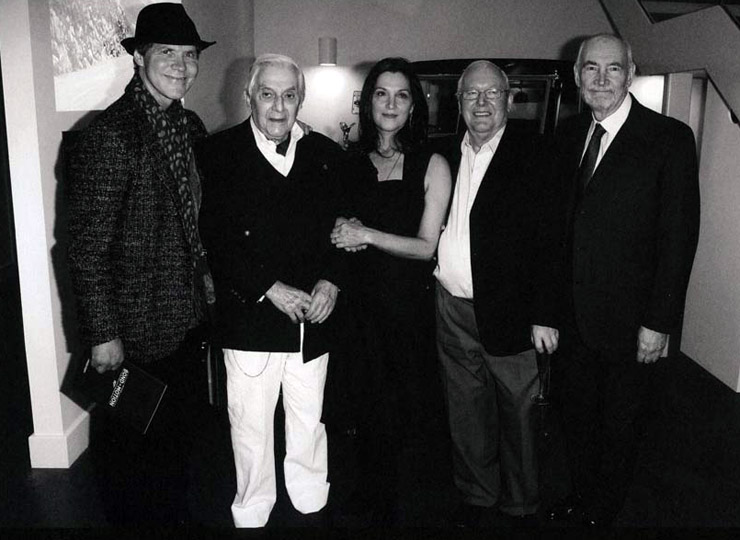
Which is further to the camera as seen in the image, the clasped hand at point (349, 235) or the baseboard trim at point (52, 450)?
the baseboard trim at point (52, 450)

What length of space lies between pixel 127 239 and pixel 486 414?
1340 millimetres

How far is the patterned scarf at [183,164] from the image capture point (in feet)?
5.80

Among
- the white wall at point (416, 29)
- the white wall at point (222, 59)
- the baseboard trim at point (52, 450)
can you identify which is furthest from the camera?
the white wall at point (416, 29)

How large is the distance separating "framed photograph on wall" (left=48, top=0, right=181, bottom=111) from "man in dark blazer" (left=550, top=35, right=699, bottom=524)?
2112mm

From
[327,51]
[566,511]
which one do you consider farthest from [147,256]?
[327,51]

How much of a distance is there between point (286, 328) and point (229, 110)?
14.2 feet

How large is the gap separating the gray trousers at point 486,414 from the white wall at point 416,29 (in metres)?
5.30

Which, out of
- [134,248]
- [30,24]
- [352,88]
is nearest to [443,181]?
A: [134,248]

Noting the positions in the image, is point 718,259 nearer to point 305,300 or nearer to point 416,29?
point 305,300

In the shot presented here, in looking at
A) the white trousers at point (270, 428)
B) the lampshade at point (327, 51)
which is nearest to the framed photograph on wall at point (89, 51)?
the white trousers at point (270, 428)

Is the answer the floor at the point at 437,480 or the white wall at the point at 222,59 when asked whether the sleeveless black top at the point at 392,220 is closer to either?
the floor at the point at 437,480

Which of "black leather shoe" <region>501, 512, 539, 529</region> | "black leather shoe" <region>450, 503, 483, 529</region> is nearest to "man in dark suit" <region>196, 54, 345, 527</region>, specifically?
"black leather shoe" <region>450, 503, 483, 529</region>

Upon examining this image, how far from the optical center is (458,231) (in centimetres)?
210

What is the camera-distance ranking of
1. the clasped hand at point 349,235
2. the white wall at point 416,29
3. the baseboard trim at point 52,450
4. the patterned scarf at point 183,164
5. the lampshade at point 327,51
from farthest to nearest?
1. the white wall at point 416,29
2. the lampshade at point 327,51
3. the baseboard trim at point 52,450
4. the clasped hand at point 349,235
5. the patterned scarf at point 183,164
